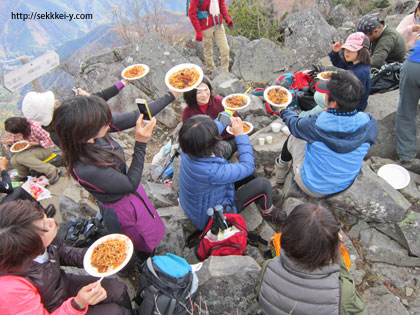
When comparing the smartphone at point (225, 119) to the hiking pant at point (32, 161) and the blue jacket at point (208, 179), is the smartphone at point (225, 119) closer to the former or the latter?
the blue jacket at point (208, 179)

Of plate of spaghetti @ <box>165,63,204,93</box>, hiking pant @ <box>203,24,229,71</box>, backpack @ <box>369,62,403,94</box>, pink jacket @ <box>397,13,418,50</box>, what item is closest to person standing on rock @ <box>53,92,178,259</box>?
plate of spaghetti @ <box>165,63,204,93</box>

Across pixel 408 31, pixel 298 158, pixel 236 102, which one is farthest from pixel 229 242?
pixel 408 31

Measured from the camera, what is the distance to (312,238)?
1734mm

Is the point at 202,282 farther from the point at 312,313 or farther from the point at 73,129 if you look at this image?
the point at 73,129

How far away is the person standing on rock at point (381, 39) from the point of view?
4688 millimetres

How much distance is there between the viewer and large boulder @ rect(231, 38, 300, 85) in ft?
25.5

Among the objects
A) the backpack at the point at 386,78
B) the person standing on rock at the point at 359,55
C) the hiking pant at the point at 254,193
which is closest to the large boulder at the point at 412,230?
the hiking pant at the point at 254,193

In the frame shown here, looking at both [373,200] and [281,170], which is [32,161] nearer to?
[281,170]

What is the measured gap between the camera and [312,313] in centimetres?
179

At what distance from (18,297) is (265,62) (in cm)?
786

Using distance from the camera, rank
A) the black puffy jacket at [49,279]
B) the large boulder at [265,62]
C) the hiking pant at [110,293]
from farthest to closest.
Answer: the large boulder at [265,62], the hiking pant at [110,293], the black puffy jacket at [49,279]

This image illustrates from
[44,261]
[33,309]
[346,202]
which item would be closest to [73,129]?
[44,261]

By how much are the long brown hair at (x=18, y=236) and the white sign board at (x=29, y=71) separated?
3.74 meters

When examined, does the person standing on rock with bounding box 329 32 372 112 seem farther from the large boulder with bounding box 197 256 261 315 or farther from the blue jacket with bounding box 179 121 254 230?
the large boulder with bounding box 197 256 261 315
